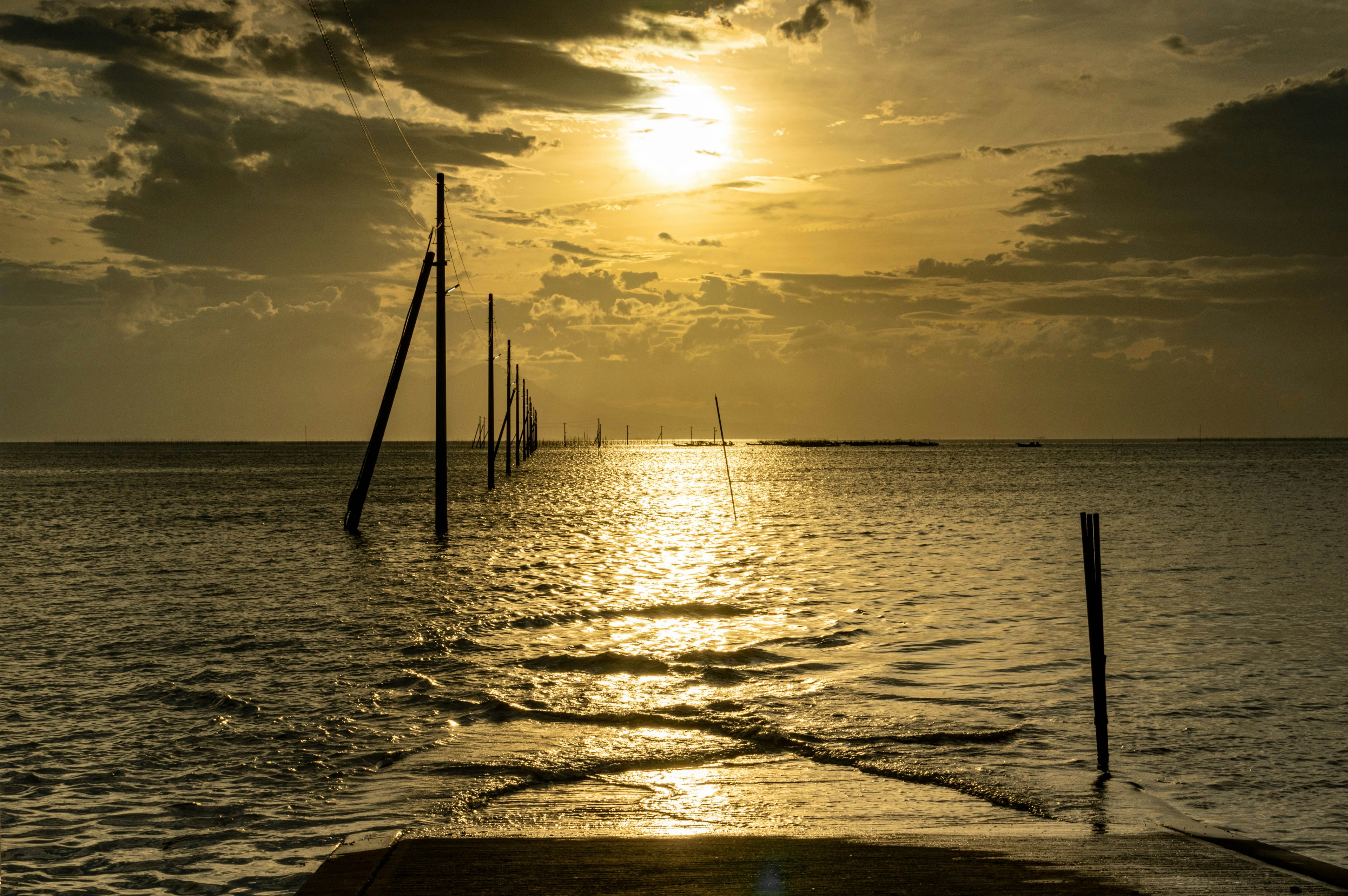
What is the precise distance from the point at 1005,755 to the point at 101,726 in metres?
9.50

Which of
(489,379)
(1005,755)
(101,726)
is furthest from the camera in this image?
(489,379)

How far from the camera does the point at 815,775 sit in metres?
8.73

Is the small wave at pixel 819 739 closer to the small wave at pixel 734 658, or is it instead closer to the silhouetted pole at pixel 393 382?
the small wave at pixel 734 658

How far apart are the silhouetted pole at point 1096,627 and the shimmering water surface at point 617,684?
1.09 feet

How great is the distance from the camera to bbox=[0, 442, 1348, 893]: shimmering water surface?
7895 mm

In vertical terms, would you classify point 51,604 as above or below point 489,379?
below

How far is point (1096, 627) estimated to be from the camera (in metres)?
9.50

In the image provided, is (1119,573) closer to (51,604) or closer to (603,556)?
(603,556)

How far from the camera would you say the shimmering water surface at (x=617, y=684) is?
7895mm

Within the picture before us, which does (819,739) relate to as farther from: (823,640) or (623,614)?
(623,614)

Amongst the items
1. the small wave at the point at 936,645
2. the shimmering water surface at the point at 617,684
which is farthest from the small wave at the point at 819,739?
the small wave at the point at 936,645

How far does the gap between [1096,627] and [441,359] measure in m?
24.6

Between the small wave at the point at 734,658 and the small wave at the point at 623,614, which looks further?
the small wave at the point at 623,614

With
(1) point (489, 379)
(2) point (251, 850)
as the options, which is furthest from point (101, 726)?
(1) point (489, 379)
